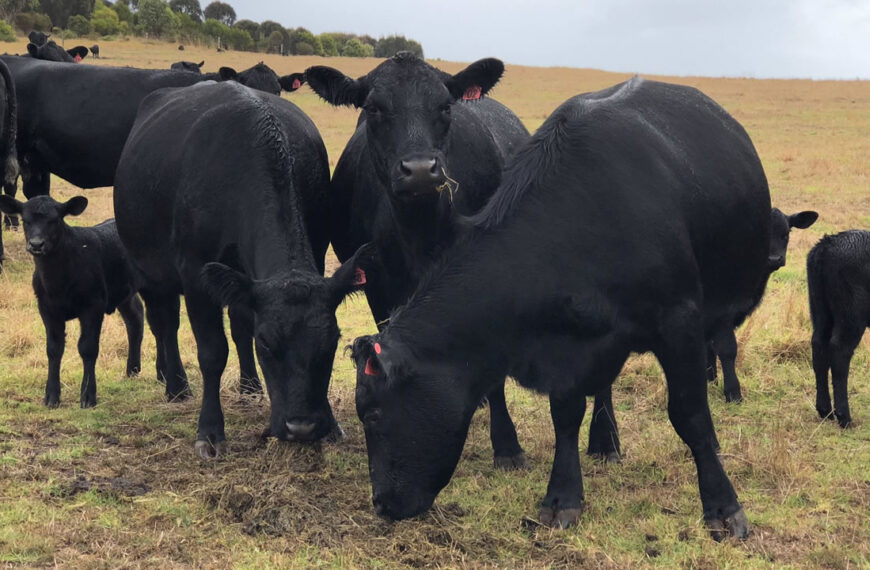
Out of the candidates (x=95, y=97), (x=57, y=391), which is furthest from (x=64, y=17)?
(x=57, y=391)

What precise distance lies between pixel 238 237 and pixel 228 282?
2.08ft

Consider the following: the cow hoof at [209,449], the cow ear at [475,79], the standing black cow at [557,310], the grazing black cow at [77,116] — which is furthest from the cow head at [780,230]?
the grazing black cow at [77,116]

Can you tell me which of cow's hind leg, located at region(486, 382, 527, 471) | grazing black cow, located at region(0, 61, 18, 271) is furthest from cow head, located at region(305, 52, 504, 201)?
grazing black cow, located at region(0, 61, 18, 271)

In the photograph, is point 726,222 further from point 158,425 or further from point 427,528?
point 158,425

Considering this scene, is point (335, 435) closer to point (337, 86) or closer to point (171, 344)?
point (171, 344)

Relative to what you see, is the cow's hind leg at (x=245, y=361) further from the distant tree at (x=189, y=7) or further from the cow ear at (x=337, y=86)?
the distant tree at (x=189, y=7)

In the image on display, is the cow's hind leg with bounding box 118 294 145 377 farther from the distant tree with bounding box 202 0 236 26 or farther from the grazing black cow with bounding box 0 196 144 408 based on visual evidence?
the distant tree with bounding box 202 0 236 26

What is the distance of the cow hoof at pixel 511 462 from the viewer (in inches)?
231

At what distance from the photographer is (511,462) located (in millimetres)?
5867

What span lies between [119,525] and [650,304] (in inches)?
110

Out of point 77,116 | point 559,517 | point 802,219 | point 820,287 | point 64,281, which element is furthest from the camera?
point 77,116

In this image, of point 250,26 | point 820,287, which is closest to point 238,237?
point 820,287

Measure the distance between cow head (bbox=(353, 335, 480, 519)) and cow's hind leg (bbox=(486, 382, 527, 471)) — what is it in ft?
4.37

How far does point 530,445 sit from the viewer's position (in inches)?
245
